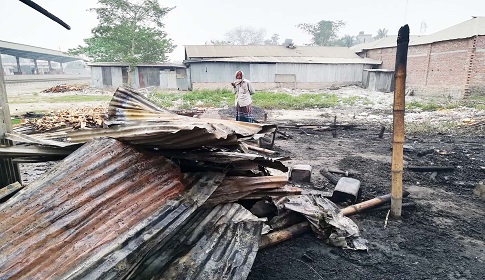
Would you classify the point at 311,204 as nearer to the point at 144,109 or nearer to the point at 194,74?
the point at 144,109

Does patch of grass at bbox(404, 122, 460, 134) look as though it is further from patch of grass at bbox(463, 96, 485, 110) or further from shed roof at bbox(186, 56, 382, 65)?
shed roof at bbox(186, 56, 382, 65)

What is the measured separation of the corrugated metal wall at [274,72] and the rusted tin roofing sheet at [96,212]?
2440 cm

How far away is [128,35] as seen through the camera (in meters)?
27.9

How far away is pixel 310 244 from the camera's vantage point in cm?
343

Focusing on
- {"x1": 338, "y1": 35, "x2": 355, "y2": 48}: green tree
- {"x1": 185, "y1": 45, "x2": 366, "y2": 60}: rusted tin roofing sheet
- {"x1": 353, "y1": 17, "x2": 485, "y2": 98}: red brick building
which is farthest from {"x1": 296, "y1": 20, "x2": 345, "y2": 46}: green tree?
{"x1": 353, "y1": 17, "x2": 485, "y2": 98}: red brick building

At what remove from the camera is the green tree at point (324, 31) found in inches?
1953

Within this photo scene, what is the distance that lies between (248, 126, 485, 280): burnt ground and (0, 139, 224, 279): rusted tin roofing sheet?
1347 millimetres

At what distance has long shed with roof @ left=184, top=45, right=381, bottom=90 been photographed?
26.1 m

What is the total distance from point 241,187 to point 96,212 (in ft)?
4.11

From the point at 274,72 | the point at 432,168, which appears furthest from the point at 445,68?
the point at 432,168

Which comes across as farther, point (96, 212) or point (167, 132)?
point (167, 132)

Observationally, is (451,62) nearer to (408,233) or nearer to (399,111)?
(399,111)

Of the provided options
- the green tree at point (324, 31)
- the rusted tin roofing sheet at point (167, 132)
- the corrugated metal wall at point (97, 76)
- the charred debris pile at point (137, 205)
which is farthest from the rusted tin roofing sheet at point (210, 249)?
the green tree at point (324, 31)

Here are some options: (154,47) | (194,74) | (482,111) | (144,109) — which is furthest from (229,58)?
(144,109)
